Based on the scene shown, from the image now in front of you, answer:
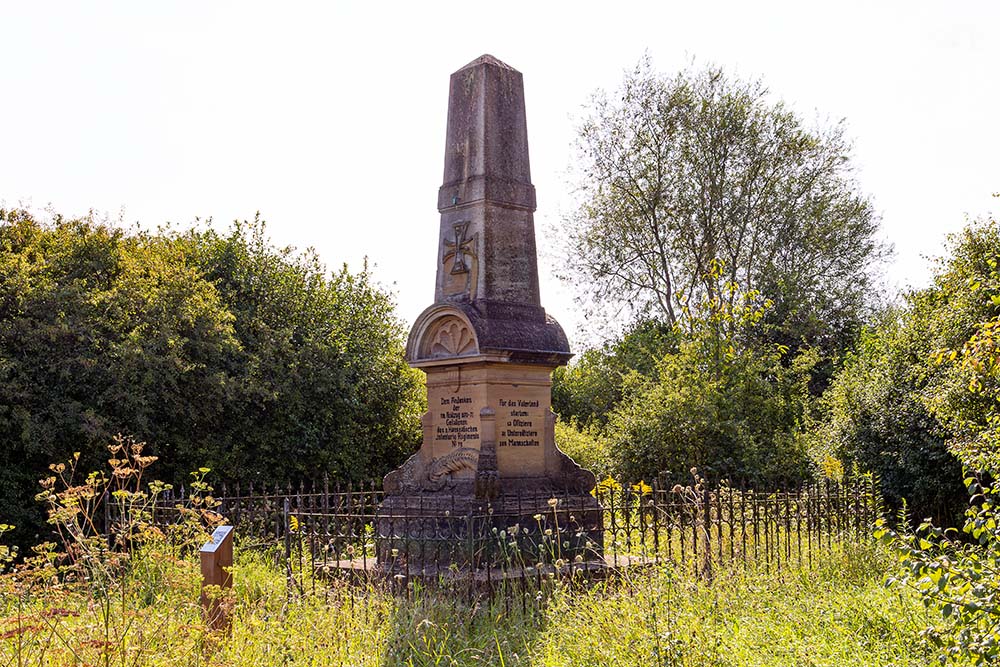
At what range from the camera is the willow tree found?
83.3 feet

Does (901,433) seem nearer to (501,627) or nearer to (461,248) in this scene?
(461,248)

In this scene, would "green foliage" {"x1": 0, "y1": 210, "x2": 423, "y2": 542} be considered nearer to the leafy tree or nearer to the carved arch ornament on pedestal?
the carved arch ornament on pedestal

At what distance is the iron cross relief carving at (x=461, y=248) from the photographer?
9.91m

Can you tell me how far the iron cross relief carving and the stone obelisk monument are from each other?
11 millimetres

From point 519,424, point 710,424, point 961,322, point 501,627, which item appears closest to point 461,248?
A: point 519,424

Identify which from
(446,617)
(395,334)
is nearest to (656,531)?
(446,617)

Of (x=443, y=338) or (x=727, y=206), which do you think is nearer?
(x=443, y=338)

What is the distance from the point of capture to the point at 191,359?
49.1 ft

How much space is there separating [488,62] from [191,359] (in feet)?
24.7

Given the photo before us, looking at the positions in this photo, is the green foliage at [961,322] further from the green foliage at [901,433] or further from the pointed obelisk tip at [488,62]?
the pointed obelisk tip at [488,62]

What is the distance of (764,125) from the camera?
25.4 metres

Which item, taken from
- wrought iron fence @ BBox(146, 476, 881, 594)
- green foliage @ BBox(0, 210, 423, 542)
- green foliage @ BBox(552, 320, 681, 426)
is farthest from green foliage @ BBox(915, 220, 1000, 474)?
green foliage @ BBox(0, 210, 423, 542)

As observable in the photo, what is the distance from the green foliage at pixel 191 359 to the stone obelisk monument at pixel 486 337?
5.82 meters

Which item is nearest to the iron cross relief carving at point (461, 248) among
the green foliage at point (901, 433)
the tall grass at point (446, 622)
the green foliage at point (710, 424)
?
the tall grass at point (446, 622)
